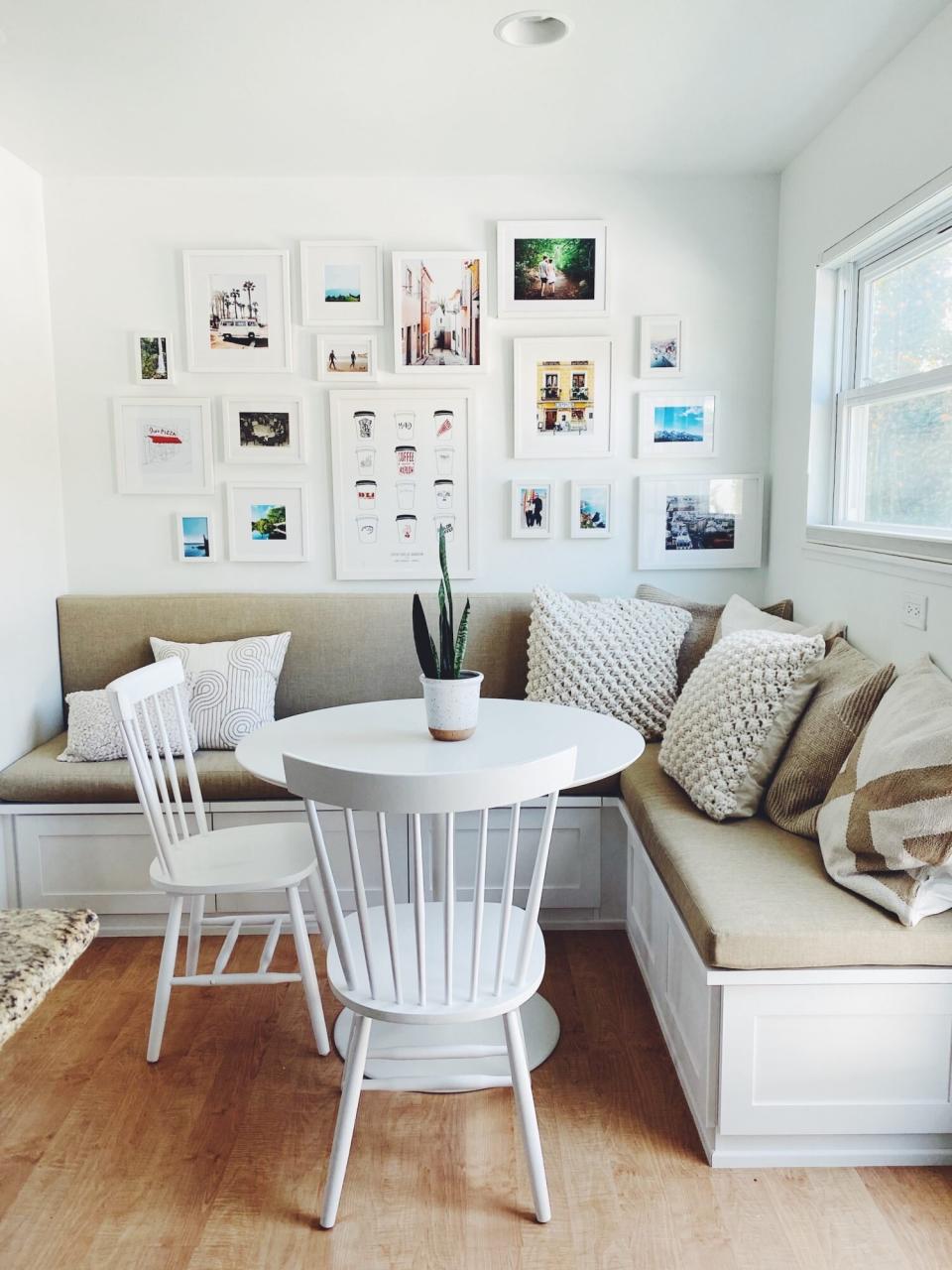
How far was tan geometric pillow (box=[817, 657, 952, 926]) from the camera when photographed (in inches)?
69.1

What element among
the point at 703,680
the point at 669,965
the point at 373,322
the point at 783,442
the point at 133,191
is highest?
the point at 133,191

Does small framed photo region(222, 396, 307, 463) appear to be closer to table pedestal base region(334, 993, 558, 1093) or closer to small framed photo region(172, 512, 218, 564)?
small framed photo region(172, 512, 218, 564)

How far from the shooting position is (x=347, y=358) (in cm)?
331

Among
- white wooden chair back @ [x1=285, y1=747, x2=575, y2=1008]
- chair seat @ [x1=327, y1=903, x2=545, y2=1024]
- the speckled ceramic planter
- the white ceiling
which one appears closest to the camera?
white wooden chair back @ [x1=285, y1=747, x2=575, y2=1008]

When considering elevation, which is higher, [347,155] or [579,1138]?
[347,155]

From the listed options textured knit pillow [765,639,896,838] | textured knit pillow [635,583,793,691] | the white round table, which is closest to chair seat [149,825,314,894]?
the white round table

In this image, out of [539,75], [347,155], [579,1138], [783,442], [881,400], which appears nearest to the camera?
[579,1138]

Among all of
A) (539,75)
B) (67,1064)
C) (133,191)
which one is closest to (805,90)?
(539,75)

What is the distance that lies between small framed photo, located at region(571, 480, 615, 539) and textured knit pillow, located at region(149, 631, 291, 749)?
3.82 ft

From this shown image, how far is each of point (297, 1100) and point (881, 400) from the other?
2.39 meters

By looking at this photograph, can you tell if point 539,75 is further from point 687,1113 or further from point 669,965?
point 687,1113

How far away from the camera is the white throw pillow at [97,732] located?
2877 mm

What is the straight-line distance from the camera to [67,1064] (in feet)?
7.25

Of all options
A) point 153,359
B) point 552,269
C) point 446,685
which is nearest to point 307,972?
point 446,685
